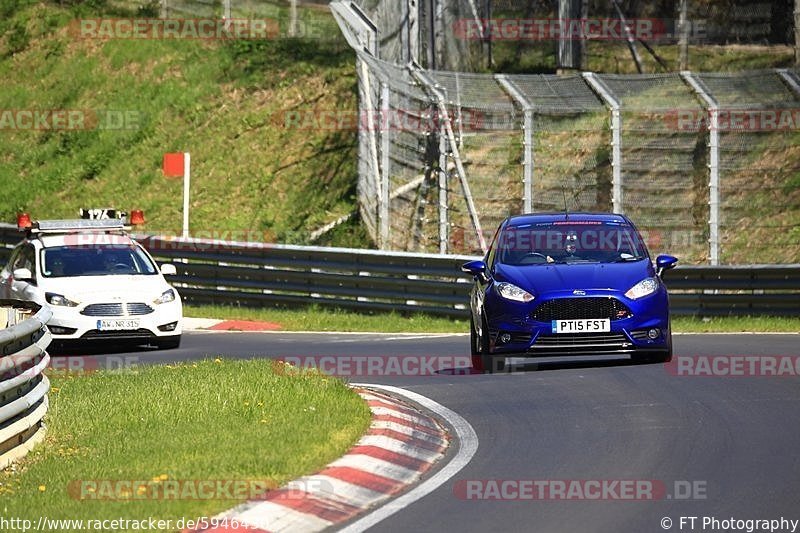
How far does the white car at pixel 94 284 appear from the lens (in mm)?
19672

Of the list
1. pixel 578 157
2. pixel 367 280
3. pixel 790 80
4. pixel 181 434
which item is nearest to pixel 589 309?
pixel 181 434

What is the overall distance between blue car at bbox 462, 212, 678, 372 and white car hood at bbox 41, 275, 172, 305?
527 cm

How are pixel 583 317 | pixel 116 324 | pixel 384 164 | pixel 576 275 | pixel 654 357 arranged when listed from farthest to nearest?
pixel 384 164, pixel 116 324, pixel 654 357, pixel 576 275, pixel 583 317

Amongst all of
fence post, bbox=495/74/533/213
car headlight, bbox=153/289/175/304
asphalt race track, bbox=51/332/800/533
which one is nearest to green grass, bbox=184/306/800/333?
fence post, bbox=495/74/533/213

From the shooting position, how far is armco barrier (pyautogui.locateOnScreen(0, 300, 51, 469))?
10836mm

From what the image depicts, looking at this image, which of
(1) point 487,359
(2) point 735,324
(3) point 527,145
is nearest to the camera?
(1) point 487,359

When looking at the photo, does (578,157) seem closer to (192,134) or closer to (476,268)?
(476,268)

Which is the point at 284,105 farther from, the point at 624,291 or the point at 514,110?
the point at 624,291

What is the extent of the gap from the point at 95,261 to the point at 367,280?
4.81 metres

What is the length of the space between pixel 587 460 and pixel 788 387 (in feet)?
14.3

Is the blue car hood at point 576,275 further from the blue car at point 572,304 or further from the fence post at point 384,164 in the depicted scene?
the fence post at point 384,164

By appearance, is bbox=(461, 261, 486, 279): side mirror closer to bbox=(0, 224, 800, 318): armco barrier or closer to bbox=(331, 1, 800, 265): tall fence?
bbox=(0, 224, 800, 318): armco barrier

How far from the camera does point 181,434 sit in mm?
11453

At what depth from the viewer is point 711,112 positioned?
2397 centimetres
